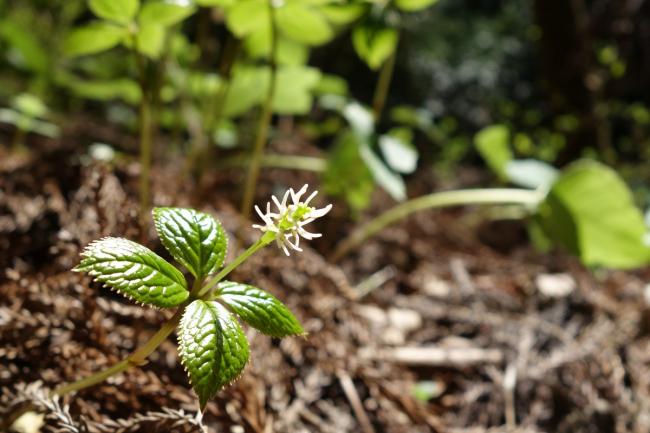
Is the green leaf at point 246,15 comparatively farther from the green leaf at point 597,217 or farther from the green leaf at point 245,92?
the green leaf at point 597,217

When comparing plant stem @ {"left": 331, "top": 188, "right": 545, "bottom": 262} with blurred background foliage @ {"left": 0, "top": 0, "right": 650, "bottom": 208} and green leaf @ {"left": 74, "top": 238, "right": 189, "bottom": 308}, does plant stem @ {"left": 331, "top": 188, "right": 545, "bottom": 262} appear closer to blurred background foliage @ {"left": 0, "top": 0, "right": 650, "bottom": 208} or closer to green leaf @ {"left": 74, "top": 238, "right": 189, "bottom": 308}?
blurred background foliage @ {"left": 0, "top": 0, "right": 650, "bottom": 208}

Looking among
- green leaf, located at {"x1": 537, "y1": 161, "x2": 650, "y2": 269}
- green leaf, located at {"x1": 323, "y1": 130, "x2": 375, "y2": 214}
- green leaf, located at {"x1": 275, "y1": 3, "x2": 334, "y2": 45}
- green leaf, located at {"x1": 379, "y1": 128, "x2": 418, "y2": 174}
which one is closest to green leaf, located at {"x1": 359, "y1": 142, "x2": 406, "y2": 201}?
green leaf, located at {"x1": 379, "y1": 128, "x2": 418, "y2": 174}

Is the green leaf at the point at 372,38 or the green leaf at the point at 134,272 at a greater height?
the green leaf at the point at 372,38

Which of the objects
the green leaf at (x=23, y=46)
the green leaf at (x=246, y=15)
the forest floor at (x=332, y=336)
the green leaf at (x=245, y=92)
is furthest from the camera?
the green leaf at (x=23, y=46)

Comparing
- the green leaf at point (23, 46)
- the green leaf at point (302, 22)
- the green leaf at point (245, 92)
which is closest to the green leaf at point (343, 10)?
the green leaf at point (302, 22)

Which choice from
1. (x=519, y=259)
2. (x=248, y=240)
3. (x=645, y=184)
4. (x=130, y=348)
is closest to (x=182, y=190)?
(x=248, y=240)

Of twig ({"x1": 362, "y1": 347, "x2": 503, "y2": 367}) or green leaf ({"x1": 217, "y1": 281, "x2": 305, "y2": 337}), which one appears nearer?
green leaf ({"x1": 217, "y1": 281, "x2": 305, "y2": 337})

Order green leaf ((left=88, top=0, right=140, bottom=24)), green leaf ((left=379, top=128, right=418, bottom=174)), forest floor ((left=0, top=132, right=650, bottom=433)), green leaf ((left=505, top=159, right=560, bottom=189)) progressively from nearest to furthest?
1. forest floor ((left=0, top=132, right=650, bottom=433))
2. green leaf ((left=88, top=0, right=140, bottom=24))
3. green leaf ((left=379, top=128, right=418, bottom=174))
4. green leaf ((left=505, top=159, right=560, bottom=189))

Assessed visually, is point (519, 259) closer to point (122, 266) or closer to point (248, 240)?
point (248, 240)
